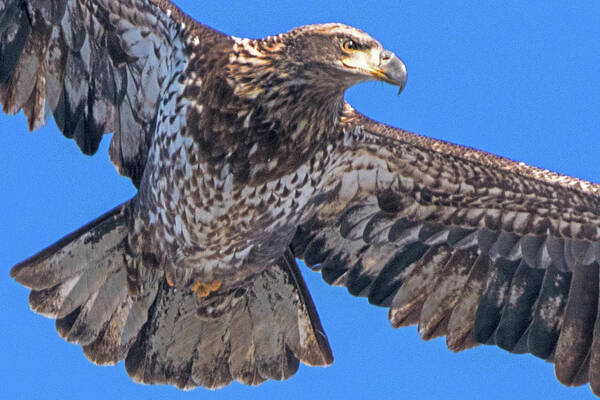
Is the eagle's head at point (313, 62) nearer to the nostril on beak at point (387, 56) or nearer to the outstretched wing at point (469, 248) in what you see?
the nostril on beak at point (387, 56)

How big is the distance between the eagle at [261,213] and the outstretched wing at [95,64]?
12mm

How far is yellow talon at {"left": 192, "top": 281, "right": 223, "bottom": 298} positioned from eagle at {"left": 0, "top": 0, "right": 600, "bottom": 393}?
32 millimetres

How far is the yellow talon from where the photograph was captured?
30.7 ft

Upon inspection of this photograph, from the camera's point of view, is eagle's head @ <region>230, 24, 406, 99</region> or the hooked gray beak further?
eagle's head @ <region>230, 24, 406, 99</region>

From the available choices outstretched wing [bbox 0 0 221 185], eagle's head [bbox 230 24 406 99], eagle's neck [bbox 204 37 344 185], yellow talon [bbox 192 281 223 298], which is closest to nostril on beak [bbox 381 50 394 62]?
eagle's head [bbox 230 24 406 99]

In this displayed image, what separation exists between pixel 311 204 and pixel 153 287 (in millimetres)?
1300

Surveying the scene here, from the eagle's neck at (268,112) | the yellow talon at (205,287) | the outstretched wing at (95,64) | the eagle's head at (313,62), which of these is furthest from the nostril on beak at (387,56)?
the yellow talon at (205,287)

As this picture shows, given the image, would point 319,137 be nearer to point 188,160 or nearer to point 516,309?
point 188,160

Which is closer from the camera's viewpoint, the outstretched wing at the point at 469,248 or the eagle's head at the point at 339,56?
the eagle's head at the point at 339,56

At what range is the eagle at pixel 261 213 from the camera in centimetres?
848

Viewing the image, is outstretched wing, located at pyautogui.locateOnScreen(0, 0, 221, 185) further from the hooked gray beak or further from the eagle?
the hooked gray beak

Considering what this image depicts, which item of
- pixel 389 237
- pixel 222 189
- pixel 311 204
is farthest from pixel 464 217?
pixel 222 189

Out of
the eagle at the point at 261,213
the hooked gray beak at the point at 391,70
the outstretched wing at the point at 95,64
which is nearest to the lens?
the hooked gray beak at the point at 391,70

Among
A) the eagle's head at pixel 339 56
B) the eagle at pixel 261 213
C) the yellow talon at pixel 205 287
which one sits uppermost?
the eagle's head at pixel 339 56
